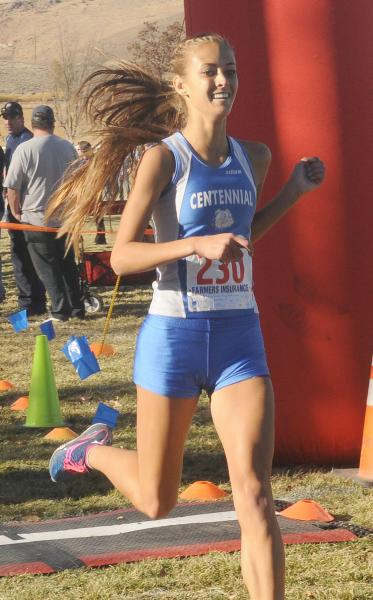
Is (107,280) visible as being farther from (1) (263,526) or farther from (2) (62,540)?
(1) (263,526)

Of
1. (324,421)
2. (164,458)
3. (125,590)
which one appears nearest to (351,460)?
(324,421)

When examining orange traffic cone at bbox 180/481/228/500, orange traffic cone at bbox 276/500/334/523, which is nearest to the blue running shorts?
orange traffic cone at bbox 276/500/334/523

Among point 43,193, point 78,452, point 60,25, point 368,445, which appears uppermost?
point 60,25

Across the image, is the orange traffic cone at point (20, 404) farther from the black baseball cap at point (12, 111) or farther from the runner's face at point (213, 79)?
the black baseball cap at point (12, 111)

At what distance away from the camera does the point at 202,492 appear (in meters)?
6.34

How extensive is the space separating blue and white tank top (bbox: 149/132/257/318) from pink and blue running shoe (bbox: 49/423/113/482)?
3.76 feet

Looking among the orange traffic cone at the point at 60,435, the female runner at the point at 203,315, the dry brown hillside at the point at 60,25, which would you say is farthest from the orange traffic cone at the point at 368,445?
the dry brown hillside at the point at 60,25

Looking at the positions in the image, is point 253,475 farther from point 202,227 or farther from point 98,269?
point 98,269

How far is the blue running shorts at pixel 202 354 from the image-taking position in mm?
4156

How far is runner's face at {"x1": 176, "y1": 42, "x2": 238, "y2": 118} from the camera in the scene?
13.9ft

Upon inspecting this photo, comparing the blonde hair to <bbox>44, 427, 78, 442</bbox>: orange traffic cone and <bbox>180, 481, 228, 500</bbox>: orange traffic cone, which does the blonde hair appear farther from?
<bbox>44, 427, 78, 442</bbox>: orange traffic cone

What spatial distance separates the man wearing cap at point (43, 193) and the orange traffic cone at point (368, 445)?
6.02 m

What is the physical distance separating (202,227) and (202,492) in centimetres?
248

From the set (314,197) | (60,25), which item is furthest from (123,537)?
(60,25)
